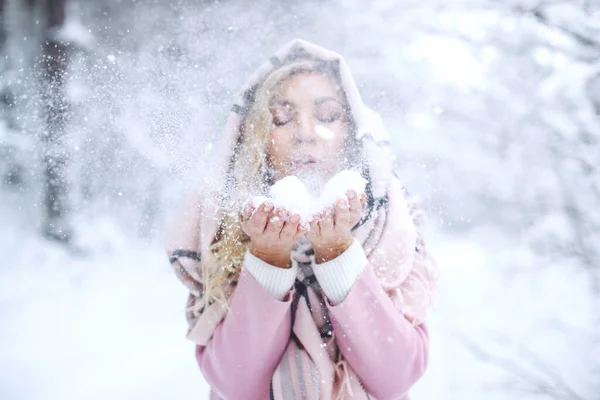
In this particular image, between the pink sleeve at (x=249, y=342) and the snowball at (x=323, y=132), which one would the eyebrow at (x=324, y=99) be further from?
the pink sleeve at (x=249, y=342)

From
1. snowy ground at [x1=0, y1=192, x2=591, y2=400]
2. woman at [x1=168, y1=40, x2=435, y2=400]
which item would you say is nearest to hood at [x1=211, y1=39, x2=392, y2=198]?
woman at [x1=168, y1=40, x2=435, y2=400]

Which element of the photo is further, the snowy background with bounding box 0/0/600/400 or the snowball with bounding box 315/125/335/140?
the snowy background with bounding box 0/0/600/400

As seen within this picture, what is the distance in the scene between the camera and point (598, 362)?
1393 mm

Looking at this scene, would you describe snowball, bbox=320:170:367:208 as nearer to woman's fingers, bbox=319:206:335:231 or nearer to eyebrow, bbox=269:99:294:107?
woman's fingers, bbox=319:206:335:231

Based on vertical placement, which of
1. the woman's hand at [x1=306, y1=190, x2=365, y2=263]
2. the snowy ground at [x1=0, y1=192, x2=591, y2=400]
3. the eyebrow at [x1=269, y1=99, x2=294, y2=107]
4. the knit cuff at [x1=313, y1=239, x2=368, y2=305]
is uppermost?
the eyebrow at [x1=269, y1=99, x2=294, y2=107]

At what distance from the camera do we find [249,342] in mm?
664

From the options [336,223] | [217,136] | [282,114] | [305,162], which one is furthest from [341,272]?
[217,136]

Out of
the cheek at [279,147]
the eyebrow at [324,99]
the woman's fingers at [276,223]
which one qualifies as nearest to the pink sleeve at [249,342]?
the woman's fingers at [276,223]

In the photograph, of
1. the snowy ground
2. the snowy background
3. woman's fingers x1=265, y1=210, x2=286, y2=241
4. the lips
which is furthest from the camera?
the snowy ground

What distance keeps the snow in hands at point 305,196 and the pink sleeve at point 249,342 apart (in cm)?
15

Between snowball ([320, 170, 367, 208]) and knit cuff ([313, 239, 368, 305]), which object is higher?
snowball ([320, 170, 367, 208])

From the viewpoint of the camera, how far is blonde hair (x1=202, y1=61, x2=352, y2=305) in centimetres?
75

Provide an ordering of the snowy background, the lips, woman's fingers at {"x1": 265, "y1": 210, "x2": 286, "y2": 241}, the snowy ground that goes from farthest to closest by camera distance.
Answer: the snowy ground, the snowy background, the lips, woman's fingers at {"x1": 265, "y1": 210, "x2": 286, "y2": 241}

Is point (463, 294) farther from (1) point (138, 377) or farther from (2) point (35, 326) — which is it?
(2) point (35, 326)
